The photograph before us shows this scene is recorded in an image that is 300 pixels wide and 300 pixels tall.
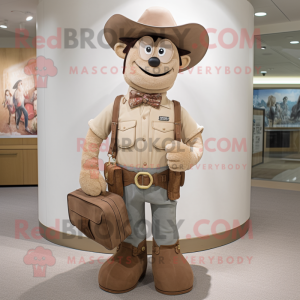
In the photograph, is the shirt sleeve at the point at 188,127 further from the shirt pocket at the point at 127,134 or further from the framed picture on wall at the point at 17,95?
the framed picture on wall at the point at 17,95

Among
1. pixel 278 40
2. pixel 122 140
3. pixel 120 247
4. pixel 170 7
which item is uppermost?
pixel 278 40

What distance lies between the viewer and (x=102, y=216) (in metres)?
2.04

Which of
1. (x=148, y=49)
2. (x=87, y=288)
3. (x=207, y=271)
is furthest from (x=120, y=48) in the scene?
(x=207, y=271)

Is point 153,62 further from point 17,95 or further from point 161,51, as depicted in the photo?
point 17,95

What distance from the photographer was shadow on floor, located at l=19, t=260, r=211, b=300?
2334mm

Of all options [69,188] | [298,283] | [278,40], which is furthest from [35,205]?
[278,40]

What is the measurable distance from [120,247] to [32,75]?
4.58 metres

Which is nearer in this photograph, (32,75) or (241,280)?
(241,280)

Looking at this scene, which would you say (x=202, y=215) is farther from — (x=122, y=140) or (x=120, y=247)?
(x=122, y=140)

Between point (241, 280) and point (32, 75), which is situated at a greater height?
point (32, 75)

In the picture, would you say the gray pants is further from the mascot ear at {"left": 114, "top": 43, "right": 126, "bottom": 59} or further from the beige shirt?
the mascot ear at {"left": 114, "top": 43, "right": 126, "bottom": 59}

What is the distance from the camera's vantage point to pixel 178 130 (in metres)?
2.26

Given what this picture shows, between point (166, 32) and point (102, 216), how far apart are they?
115cm

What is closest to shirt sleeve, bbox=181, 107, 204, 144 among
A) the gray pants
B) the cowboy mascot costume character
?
the cowboy mascot costume character
